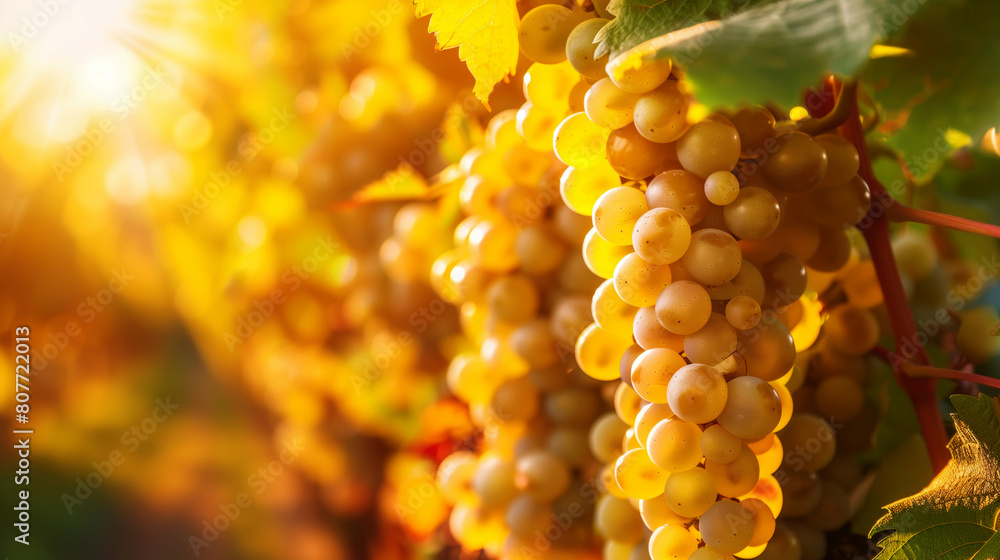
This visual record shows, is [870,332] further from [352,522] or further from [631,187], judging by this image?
[352,522]

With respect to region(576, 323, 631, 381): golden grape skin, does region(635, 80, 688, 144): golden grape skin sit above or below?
above

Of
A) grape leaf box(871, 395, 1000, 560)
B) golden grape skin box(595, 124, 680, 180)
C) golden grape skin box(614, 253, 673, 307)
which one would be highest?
golden grape skin box(595, 124, 680, 180)

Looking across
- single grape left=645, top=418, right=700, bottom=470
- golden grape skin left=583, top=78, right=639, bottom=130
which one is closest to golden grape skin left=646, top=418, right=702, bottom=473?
single grape left=645, top=418, right=700, bottom=470

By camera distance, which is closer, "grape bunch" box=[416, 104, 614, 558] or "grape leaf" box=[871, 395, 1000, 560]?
"grape leaf" box=[871, 395, 1000, 560]

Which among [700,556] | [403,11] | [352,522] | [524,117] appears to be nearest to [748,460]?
[700,556]

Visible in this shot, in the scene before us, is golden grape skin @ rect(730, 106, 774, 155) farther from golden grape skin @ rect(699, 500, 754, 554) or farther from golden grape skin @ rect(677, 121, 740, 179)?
golden grape skin @ rect(699, 500, 754, 554)

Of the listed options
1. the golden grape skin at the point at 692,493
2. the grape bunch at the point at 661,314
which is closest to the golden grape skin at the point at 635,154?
the grape bunch at the point at 661,314
